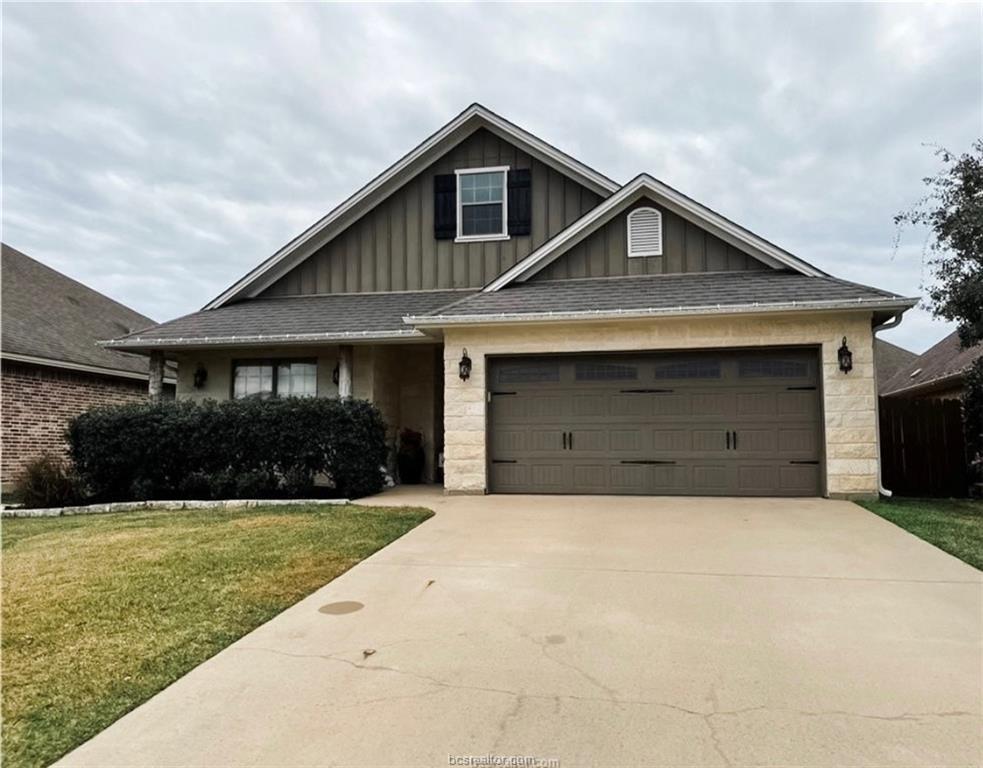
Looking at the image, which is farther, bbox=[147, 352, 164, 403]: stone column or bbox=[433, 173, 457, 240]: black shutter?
bbox=[433, 173, 457, 240]: black shutter

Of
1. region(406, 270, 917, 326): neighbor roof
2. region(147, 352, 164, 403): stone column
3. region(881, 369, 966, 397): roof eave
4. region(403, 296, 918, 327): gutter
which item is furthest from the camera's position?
region(881, 369, 966, 397): roof eave

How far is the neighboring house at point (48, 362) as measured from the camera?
518 inches

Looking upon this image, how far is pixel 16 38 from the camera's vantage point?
9211 millimetres

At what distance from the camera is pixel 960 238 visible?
8805mm

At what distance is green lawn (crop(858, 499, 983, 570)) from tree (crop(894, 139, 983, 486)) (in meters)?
1.53

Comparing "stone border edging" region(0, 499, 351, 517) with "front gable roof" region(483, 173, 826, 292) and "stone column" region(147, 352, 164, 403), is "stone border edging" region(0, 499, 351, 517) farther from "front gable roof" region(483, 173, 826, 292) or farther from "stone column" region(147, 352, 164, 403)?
"front gable roof" region(483, 173, 826, 292)

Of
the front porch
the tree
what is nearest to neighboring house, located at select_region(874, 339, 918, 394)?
the tree

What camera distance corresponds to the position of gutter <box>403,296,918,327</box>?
8531 millimetres

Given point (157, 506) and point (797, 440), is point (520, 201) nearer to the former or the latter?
point (797, 440)

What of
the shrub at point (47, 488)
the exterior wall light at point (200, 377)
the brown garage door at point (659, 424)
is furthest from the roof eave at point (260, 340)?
the shrub at point (47, 488)

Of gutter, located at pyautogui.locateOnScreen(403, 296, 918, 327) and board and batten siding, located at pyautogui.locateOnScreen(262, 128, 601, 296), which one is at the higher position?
board and batten siding, located at pyautogui.locateOnScreen(262, 128, 601, 296)

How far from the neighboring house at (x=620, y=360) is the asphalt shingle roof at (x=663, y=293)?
0.05 m

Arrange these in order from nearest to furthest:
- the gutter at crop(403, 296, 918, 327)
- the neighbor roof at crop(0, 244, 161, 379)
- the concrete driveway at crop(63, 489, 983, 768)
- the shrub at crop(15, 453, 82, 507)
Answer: the concrete driveway at crop(63, 489, 983, 768), the gutter at crop(403, 296, 918, 327), the shrub at crop(15, 453, 82, 507), the neighbor roof at crop(0, 244, 161, 379)

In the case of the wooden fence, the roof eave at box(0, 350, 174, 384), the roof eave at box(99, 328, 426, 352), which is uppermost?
the roof eave at box(99, 328, 426, 352)
